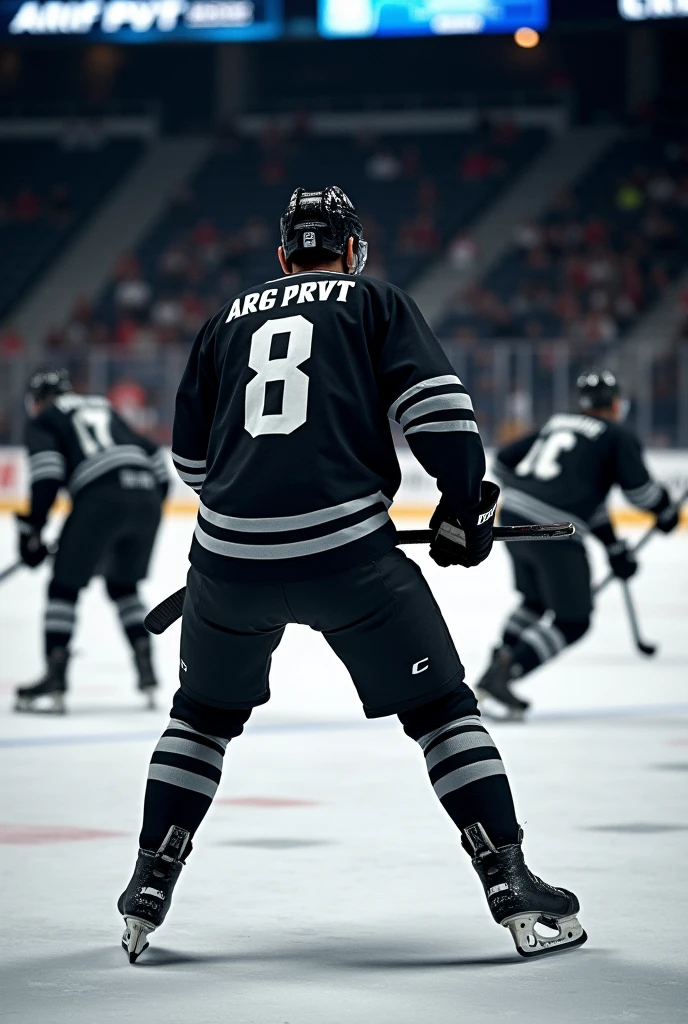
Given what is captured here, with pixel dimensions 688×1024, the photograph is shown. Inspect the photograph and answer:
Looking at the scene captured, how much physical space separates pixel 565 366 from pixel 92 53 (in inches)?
510

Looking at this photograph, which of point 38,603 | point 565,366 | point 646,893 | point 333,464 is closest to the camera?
point 333,464

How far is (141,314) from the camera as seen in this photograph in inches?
827

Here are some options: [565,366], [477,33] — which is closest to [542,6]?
[477,33]

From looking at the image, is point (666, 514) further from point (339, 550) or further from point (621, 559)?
point (339, 550)

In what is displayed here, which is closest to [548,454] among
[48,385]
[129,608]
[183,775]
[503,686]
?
[503,686]

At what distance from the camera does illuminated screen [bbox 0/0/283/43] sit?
1756 centimetres

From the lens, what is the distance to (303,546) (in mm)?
2812

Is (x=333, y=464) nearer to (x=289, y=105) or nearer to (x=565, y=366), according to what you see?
(x=565, y=366)

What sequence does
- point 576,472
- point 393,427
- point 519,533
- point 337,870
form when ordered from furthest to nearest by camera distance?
point 393,427 → point 576,472 → point 337,870 → point 519,533

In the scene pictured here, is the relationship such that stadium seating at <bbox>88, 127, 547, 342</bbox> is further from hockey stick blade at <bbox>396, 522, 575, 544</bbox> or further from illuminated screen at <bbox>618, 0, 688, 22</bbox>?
hockey stick blade at <bbox>396, 522, 575, 544</bbox>

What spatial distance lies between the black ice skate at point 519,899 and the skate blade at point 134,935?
53cm

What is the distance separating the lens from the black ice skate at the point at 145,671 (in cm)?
638

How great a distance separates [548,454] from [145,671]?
164 cm

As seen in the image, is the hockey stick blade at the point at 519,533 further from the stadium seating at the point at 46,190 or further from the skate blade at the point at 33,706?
the stadium seating at the point at 46,190
